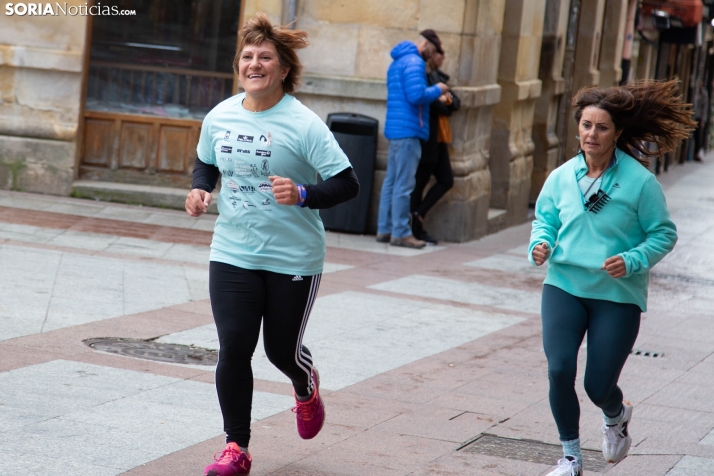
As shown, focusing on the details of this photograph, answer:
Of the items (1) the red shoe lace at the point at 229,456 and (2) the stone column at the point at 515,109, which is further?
(2) the stone column at the point at 515,109

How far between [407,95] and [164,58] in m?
3.36

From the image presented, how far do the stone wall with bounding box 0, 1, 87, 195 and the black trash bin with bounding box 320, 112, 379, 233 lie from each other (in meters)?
2.81

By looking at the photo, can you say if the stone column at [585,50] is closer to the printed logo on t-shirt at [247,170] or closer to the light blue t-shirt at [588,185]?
the light blue t-shirt at [588,185]

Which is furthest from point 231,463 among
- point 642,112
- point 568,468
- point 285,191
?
point 642,112

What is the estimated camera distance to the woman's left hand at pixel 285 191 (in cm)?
399

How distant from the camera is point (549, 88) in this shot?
50.9ft

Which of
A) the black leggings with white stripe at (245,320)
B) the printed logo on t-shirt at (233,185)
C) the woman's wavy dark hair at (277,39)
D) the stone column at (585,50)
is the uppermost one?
the stone column at (585,50)

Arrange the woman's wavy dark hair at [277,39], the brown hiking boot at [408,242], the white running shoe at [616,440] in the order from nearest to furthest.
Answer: the woman's wavy dark hair at [277,39], the white running shoe at [616,440], the brown hiking boot at [408,242]

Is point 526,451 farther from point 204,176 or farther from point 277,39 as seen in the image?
point 277,39

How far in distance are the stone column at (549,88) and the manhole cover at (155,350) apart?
1007 centimetres

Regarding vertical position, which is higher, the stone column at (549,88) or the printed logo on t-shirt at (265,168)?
the stone column at (549,88)

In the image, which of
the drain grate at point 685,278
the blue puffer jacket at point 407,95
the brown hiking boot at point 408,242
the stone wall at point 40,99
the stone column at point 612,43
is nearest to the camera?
the blue puffer jacket at point 407,95

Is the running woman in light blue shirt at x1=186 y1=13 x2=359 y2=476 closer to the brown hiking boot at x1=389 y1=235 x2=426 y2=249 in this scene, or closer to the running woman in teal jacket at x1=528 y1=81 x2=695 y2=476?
the running woman in teal jacket at x1=528 y1=81 x2=695 y2=476

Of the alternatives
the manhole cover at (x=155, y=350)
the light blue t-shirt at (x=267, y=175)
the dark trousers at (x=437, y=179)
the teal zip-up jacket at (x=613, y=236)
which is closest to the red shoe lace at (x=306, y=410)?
the light blue t-shirt at (x=267, y=175)
